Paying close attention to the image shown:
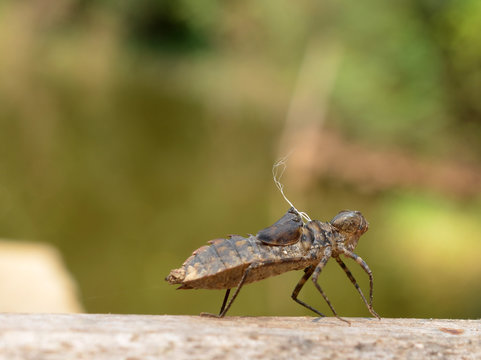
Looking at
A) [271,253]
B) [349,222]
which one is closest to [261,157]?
[349,222]

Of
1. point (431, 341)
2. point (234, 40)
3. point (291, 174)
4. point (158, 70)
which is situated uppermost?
point (234, 40)

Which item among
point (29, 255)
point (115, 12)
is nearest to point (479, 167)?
point (29, 255)

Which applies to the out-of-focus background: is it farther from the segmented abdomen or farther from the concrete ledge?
the concrete ledge

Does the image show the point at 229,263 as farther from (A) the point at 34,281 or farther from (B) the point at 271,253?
(A) the point at 34,281

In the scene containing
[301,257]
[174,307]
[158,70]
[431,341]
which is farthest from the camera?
[158,70]

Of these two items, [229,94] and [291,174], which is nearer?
[291,174]

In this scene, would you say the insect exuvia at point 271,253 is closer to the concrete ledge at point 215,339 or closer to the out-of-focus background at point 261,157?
the concrete ledge at point 215,339

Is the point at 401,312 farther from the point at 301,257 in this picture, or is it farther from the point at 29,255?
the point at 301,257
